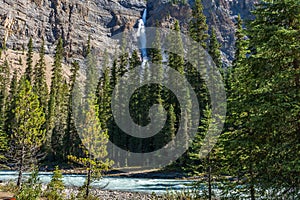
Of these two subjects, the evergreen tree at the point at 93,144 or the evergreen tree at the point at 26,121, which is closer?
the evergreen tree at the point at 93,144

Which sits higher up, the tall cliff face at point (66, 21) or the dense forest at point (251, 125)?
the tall cliff face at point (66, 21)

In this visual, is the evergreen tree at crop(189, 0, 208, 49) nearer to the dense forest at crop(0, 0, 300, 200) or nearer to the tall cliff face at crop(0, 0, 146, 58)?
the dense forest at crop(0, 0, 300, 200)

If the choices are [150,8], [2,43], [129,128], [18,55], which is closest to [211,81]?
[129,128]

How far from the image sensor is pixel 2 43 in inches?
4951

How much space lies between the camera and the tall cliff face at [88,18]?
442 ft

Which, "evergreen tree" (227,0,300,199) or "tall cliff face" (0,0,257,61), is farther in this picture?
"tall cliff face" (0,0,257,61)

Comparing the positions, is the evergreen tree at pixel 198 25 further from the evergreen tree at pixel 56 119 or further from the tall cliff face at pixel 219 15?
the tall cliff face at pixel 219 15

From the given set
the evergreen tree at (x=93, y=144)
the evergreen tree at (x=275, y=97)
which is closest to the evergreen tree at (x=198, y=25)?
the evergreen tree at (x=93, y=144)

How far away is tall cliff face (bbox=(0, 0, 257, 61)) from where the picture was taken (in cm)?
13475

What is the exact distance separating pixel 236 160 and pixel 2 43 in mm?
133947

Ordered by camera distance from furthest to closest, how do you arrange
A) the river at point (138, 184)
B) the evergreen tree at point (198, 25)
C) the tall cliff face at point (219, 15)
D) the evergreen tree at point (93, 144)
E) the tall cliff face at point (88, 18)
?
the tall cliff face at point (219, 15) → the tall cliff face at point (88, 18) → the evergreen tree at point (198, 25) → the river at point (138, 184) → the evergreen tree at point (93, 144)

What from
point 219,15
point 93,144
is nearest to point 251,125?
point 93,144

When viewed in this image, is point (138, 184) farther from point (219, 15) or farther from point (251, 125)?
point (219, 15)

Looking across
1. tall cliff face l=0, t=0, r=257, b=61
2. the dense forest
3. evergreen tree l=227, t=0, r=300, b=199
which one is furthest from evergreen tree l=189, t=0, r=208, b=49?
tall cliff face l=0, t=0, r=257, b=61
